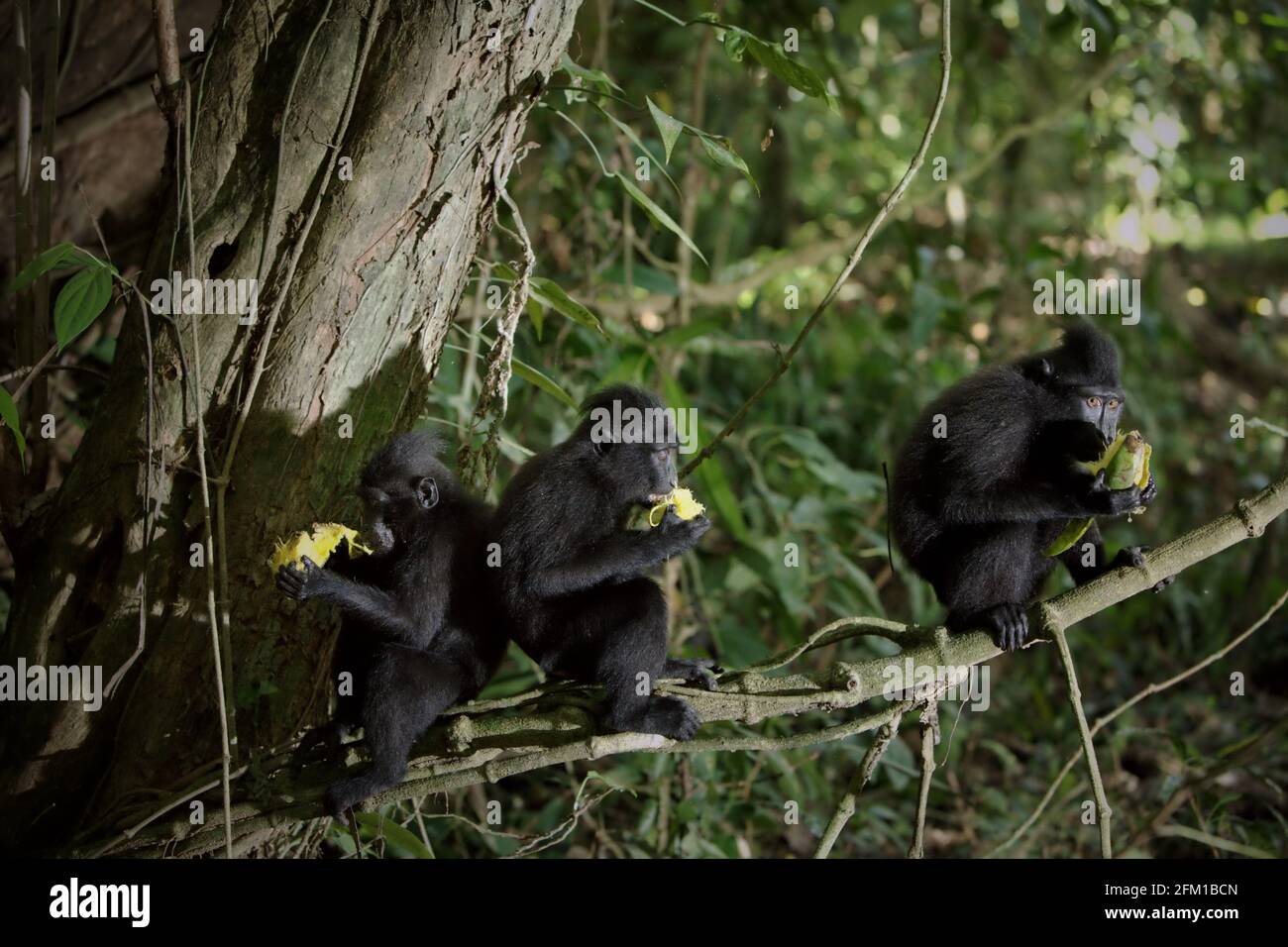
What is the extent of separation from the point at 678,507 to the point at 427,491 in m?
0.94

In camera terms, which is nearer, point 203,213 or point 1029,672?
point 203,213

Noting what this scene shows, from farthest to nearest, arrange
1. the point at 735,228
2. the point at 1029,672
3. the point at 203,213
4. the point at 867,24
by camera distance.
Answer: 1. the point at 735,228
2. the point at 867,24
3. the point at 1029,672
4. the point at 203,213

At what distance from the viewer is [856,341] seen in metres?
10.5

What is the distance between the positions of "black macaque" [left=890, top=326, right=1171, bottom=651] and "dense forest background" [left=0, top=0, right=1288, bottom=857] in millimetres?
796

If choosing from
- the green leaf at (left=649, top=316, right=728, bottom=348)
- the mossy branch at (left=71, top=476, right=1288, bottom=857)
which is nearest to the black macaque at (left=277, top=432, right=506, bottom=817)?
the mossy branch at (left=71, top=476, right=1288, bottom=857)

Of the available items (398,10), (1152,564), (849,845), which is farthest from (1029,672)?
(398,10)

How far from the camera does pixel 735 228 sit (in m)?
12.1

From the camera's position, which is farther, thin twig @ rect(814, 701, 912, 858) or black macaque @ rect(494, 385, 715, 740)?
black macaque @ rect(494, 385, 715, 740)

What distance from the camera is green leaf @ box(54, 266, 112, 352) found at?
3396 millimetres

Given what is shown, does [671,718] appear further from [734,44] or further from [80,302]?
[734,44]

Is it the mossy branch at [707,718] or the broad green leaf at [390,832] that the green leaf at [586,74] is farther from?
the broad green leaf at [390,832]

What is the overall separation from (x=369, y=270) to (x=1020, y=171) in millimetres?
10181

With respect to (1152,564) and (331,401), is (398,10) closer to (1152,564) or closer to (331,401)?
(331,401)

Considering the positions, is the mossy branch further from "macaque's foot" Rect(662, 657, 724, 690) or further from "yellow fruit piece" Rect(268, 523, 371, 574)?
"yellow fruit piece" Rect(268, 523, 371, 574)
